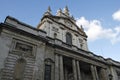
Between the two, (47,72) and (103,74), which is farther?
(103,74)

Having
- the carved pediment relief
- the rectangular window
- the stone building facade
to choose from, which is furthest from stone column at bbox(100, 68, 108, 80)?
the carved pediment relief

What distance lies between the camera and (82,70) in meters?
20.6

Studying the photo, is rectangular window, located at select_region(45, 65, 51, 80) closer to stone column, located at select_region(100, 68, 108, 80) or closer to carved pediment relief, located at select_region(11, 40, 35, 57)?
carved pediment relief, located at select_region(11, 40, 35, 57)

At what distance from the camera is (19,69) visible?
12570 mm

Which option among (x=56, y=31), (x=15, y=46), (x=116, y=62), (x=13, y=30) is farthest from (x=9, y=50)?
(x=116, y=62)

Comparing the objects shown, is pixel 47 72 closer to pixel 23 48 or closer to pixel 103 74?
pixel 23 48

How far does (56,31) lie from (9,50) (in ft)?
37.4

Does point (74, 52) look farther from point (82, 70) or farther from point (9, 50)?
point (9, 50)

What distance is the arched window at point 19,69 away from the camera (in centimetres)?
1204

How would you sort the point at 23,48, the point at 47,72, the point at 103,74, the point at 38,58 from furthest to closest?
1. the point at 103,74
2. the point at 47,72
3. the point at 38,58
4. the point at 23,48

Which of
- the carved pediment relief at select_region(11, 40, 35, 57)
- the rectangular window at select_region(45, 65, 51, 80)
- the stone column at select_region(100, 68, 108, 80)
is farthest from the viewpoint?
the stone column at select_region(100, 68, 108, 80)

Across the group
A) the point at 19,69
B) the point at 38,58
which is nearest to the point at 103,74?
the point at 38,58

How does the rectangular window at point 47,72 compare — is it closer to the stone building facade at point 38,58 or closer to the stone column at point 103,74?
the stone building facade at point 38,58

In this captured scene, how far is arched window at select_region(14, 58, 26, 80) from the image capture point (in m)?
12.0
